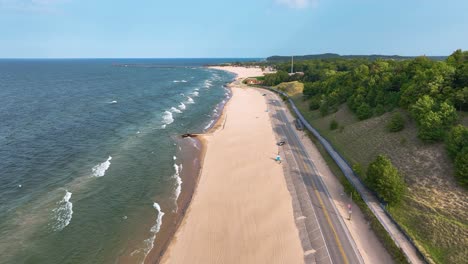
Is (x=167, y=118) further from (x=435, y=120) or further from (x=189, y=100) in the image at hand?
(x=435, y=120)

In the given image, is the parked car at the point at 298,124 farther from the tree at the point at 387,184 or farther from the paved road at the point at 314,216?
the tree at the point at 387,184

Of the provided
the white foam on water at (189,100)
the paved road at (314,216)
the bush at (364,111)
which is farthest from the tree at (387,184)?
the white foam on water at (189,100)

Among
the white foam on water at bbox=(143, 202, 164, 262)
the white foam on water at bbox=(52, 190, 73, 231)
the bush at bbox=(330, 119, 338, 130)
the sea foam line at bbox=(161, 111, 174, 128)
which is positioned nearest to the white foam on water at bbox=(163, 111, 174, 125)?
the sea foam line at bbox=(161, 111, 174, 128)

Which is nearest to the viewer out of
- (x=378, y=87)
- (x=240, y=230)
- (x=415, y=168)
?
(x=240, y=230)

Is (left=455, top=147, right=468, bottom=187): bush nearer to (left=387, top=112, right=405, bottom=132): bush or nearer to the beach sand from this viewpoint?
(left=387, top=112, right=405, bottom=132): bush

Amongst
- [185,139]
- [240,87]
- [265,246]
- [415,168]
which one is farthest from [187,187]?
[240,87]

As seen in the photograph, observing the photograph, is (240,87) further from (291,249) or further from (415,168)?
(291,249)
